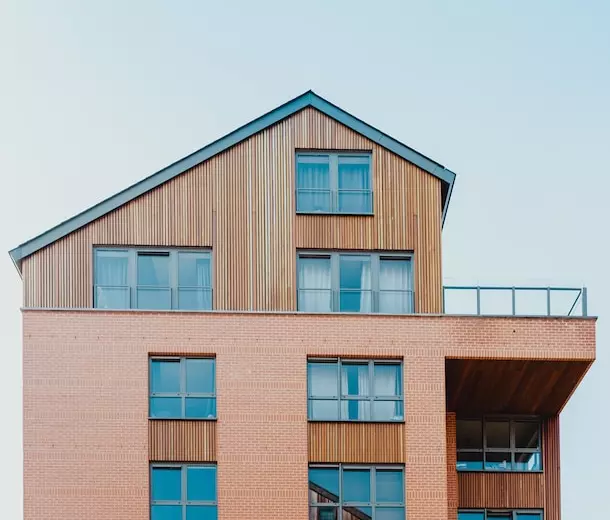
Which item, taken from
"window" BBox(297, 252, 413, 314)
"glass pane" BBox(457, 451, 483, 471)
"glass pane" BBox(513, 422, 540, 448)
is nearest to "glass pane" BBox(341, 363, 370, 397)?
"window" BBox(297, 252, 413, 314)

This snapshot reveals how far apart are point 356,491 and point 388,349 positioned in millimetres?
3645

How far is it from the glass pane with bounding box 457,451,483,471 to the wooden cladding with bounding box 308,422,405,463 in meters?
3.77

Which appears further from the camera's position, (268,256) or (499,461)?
(499,461)

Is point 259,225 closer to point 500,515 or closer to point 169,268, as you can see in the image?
point 169,268

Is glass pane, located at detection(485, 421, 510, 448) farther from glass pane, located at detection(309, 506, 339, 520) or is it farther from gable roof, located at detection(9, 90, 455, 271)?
gable roof, located at detection(9, 90, 455, 271)

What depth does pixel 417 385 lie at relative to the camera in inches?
1254

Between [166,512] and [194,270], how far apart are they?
615 cm

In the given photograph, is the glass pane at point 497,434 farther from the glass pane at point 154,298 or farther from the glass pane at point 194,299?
the glass pane at point 154,298

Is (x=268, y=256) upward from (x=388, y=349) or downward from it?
upward

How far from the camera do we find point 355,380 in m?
32.1

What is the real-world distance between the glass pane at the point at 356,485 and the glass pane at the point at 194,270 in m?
6.02

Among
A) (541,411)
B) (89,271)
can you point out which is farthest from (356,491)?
(89,271)

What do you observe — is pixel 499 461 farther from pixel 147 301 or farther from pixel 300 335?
pixel 147 301

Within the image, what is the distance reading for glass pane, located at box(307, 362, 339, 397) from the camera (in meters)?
31.8
